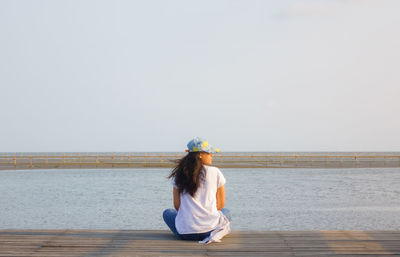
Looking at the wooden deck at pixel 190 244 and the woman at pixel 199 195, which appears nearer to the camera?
the wooden deck at pixel 190 244

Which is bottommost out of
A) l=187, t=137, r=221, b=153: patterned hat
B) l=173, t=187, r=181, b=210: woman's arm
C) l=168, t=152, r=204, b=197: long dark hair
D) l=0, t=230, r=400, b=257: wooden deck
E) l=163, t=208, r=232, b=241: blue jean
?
l=0, t=230, r=400, b=257: wooden deck

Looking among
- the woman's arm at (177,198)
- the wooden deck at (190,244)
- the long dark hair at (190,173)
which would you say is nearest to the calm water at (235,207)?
the wooden deck at (190,244)

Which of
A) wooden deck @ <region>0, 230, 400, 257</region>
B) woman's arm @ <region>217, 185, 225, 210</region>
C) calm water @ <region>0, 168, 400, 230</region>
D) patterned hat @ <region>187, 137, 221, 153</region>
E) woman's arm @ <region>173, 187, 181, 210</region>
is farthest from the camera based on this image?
calm water @ <region>0, 168, 400, 230</region>

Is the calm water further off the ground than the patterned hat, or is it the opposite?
the patterned hat

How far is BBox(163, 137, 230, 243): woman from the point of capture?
4527 millimetres

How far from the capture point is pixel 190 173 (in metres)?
4.52

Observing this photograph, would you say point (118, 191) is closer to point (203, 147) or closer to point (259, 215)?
point (259, 215)

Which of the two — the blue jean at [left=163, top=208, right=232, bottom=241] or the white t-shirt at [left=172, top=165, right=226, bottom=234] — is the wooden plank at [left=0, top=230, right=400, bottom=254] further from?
the white t-shirt at [left=172, top=165, right=226, bottom=234]

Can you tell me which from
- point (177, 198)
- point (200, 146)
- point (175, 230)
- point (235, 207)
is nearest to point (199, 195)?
point (177, 198)

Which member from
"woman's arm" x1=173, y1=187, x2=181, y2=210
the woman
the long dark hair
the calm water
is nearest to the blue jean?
the woman

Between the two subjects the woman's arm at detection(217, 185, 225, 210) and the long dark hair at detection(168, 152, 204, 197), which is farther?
the woman's arm at detection(217, 185, 225, 210)

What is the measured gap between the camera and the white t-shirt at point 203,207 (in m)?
4.59

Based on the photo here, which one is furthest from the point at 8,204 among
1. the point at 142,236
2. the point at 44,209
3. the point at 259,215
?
the point at 142,236

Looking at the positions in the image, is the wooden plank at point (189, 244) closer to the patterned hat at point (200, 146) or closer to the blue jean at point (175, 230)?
the blue jean at point (175, 230)
